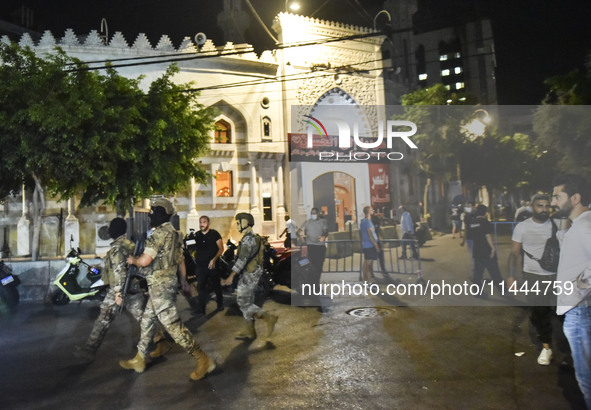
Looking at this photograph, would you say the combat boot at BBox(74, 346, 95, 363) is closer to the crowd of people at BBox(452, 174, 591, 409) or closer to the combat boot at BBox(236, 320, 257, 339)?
the combat boot at BBox(236, 320, 257, 339)

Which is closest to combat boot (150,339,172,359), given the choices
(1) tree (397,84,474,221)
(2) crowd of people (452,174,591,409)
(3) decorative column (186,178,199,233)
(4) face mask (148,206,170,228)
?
(4) face mask (148,206,170,228)

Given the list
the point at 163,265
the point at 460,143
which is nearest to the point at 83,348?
the point at 163,265

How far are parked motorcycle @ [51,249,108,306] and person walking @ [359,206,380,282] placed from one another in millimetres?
5235

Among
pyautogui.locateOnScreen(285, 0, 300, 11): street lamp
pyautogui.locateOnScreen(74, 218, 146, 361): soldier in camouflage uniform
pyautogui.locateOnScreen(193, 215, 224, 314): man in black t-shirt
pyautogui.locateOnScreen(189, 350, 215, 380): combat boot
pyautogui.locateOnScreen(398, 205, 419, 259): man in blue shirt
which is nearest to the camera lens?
pyautogui.locateOnScreen(189, 350, 215, 380): combat boot

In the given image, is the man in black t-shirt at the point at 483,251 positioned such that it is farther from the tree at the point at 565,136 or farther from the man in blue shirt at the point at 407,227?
the tree at the point at 565,136

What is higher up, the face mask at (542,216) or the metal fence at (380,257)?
the face mask at (542,216)

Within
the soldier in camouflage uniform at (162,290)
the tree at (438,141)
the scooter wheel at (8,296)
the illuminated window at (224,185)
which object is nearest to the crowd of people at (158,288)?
the soldier in camouflage uniform at (162,290)

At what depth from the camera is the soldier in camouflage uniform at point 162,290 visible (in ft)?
15.9

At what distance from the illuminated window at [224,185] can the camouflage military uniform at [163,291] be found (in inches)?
607

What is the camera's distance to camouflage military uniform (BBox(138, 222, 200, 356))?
4852 millimetres

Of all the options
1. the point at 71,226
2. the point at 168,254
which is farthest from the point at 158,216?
the point at 71,226

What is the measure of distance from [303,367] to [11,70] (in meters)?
11.0

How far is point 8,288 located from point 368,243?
7.61 meters

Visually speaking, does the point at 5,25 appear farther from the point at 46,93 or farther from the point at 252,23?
the point at 46,93
